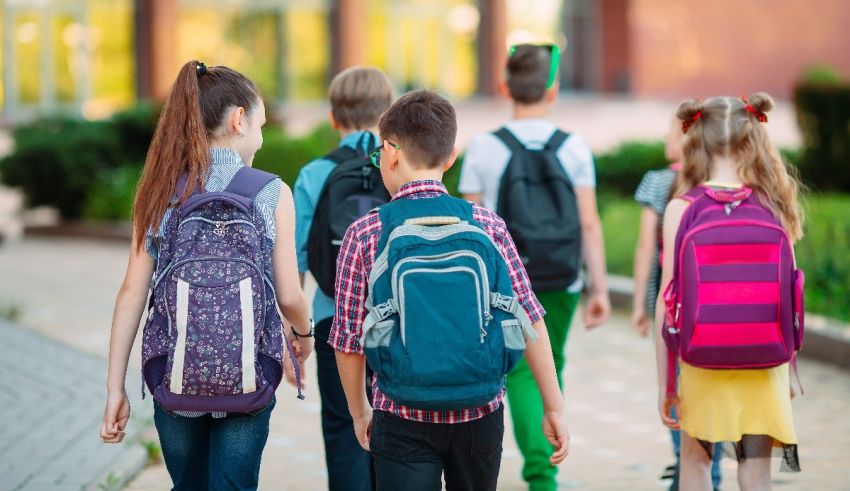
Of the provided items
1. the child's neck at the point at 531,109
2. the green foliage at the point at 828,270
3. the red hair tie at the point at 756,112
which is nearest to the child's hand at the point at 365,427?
the red hair tie at the point at 756,112

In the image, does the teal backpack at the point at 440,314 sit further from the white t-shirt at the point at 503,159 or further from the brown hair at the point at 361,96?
the white t-shirt at the point at 503,159

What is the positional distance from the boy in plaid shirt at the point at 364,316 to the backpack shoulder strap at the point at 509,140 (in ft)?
6.23

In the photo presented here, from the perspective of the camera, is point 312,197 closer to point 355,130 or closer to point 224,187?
point 355,130

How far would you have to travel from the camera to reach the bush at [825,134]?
610 inches

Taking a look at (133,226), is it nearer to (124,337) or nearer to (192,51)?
(124,337)

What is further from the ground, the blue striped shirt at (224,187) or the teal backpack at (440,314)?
the blue striped shirt at (224,187)

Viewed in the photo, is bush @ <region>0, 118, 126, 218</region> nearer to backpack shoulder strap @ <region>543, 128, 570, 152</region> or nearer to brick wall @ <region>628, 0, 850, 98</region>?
backpack shoulder strap @ <region>543, 128, 570, 152</region>

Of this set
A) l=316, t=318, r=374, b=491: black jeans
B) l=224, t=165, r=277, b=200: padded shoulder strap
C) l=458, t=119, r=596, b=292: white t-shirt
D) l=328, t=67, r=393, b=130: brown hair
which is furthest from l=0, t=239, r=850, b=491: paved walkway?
l=224, t=165, r=277, b=200: padded shoulder strap

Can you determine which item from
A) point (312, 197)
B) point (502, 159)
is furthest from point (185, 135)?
point (502, 159)

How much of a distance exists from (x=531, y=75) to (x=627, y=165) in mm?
11196

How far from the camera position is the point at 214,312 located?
347 cm

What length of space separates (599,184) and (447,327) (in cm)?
1360

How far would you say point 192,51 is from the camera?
3228cm

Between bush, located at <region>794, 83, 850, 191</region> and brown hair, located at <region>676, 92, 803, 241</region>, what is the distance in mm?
11396
